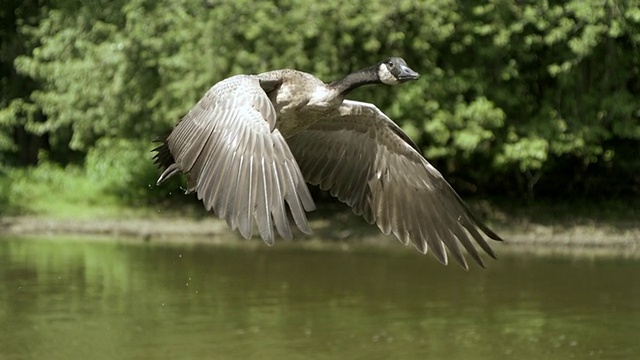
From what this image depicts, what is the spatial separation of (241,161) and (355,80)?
1.55 meters

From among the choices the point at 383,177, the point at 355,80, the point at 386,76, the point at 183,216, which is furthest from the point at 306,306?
the point at 183,216

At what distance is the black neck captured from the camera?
329 inches

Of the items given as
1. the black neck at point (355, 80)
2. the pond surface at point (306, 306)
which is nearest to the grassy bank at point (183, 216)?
the pond surface at point (306, 306)

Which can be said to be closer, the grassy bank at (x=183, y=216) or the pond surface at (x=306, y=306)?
the pond surface at (x=306, y=306)

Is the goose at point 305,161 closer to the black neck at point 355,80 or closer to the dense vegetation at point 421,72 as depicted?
the black neck at point 355,80

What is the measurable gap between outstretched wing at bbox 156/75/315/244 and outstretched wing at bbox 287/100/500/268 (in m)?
1.31

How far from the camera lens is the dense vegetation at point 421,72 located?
21.0 meters

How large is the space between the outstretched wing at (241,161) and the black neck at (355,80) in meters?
0.61

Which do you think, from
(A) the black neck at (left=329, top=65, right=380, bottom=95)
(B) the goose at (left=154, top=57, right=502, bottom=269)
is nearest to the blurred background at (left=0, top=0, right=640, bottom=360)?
(B) the goose at (left=154, top=57, right=502, bottom=269)

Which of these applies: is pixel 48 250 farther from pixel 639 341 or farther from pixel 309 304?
pixel 639 341

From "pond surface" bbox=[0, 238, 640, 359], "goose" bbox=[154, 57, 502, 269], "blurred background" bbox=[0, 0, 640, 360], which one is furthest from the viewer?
"blurred background" bbox=[0, 0, 640, 360]

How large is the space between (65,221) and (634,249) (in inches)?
391

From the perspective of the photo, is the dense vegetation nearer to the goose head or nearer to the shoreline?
the shoreline

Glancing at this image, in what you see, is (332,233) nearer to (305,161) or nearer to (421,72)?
(421,72)
